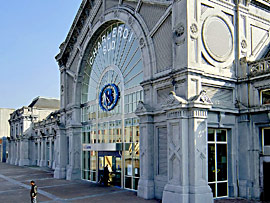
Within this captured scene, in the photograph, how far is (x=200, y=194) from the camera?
609 inches

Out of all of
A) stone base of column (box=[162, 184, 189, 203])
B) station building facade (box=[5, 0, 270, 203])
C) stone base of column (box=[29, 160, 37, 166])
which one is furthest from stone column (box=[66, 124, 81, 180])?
stone base of column (box=[29, 160, 37, 166])

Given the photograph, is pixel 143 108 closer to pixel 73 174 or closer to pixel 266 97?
pixel 266 97

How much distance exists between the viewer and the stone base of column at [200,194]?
50.3ft

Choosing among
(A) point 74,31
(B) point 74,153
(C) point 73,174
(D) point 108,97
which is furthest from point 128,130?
(A) point 74,31

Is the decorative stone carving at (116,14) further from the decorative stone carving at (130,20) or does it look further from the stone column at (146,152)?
the stone column at (146,152)

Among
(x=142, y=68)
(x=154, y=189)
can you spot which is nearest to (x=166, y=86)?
(x=142, y=68)

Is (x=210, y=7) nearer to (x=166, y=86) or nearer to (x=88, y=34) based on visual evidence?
(x=166, y=86)

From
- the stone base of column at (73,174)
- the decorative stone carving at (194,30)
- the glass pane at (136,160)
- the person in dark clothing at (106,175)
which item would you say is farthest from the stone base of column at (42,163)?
the decorative stone carving at (194,30)

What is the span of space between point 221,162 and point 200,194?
133 inches

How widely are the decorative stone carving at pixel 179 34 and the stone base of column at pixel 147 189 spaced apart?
8468 mm

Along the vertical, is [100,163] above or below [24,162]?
above

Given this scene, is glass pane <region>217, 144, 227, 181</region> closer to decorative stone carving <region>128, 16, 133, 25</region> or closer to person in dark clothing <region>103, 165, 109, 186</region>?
person in dark clothing <region>103, 165, 109, 186</region>

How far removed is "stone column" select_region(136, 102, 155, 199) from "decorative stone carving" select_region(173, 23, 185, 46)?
182 inches

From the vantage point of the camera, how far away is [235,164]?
1838 centimetres
